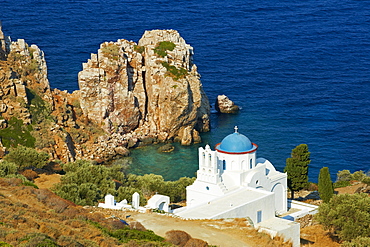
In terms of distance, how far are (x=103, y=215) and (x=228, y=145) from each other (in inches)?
590

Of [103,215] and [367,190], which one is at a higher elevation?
[103,215]

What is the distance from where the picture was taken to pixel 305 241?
56.4 meters

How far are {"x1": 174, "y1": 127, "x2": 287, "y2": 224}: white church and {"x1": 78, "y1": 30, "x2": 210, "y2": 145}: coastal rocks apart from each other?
3836 centimetres

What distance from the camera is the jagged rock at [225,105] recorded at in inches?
4248

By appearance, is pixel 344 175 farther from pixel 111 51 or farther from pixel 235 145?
pixel 111 51

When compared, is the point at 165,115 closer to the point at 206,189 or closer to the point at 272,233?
the point at 206,189

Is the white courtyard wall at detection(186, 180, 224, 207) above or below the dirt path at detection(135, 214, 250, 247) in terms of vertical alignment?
below

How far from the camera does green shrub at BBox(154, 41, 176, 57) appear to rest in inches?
3962

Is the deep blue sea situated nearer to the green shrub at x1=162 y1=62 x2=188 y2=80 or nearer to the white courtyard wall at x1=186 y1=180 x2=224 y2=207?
the green shrub at x1=162 y1=62 x2=188 y2=80

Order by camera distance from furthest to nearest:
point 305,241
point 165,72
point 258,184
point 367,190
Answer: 1. point 165,72
2. point 367,190
3. point 258,184
4. point 305,241

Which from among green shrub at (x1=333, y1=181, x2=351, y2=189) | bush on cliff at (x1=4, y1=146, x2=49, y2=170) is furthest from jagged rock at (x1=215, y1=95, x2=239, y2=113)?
bush on cliff at (x1=4, y1=146, x2=49, y2=170)

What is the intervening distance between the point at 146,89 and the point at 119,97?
16.8 feet

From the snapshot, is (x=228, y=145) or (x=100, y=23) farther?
(x=100, y=23)

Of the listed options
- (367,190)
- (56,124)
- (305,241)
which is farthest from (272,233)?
(56,124)
